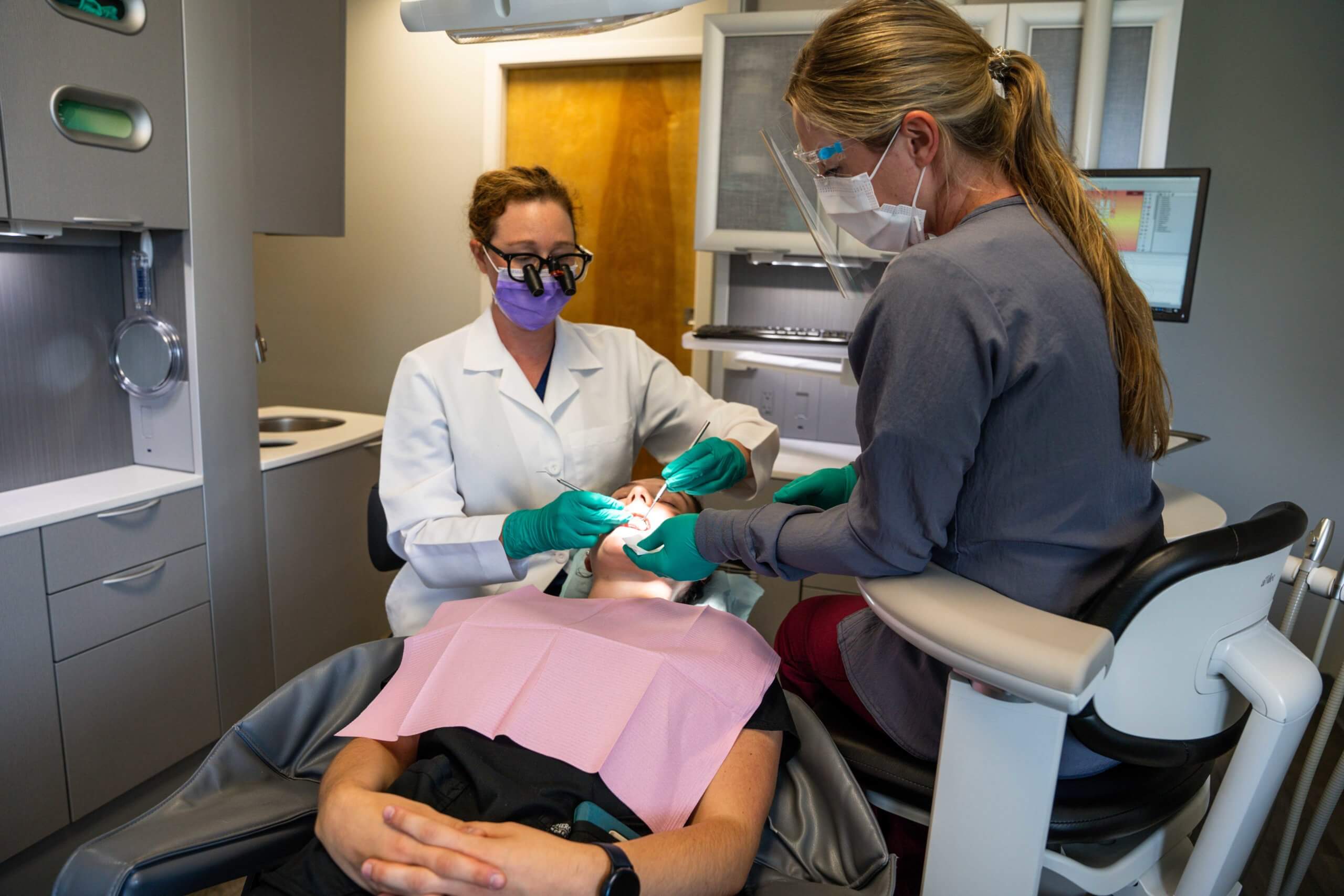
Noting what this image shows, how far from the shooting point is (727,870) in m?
0.92

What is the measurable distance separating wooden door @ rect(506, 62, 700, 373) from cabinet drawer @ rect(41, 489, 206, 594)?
5.79 feet

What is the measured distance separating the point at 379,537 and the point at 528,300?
501mm

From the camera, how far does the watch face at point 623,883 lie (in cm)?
85

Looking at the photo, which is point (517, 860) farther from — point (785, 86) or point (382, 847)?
point (785, 86)

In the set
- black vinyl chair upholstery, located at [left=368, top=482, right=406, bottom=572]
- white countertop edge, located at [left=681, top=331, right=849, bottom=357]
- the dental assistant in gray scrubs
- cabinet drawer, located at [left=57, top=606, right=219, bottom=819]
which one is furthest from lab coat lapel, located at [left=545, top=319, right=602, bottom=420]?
cabinet drawer, located at [left=57, top=606, right=219, bottom=819]

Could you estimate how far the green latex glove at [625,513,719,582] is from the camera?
1209mm

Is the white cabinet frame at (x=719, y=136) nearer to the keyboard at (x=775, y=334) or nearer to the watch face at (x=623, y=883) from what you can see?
the keyboard at (x=775, y=334)

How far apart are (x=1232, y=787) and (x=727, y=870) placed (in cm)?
49

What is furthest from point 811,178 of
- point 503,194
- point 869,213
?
point 503,194

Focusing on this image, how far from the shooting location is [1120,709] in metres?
0.85

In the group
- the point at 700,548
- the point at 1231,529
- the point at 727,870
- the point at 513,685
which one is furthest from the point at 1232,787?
the point at 513,685

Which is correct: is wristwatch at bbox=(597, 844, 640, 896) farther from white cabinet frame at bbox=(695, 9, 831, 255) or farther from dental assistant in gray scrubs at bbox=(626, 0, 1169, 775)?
white cabinet frame at bbox=(695, 9, 831, 255)

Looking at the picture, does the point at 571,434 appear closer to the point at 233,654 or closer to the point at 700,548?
the point at 700,548

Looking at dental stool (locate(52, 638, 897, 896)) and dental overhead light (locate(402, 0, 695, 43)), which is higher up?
dental overhead light (locate(402, 0, 695, 43))
